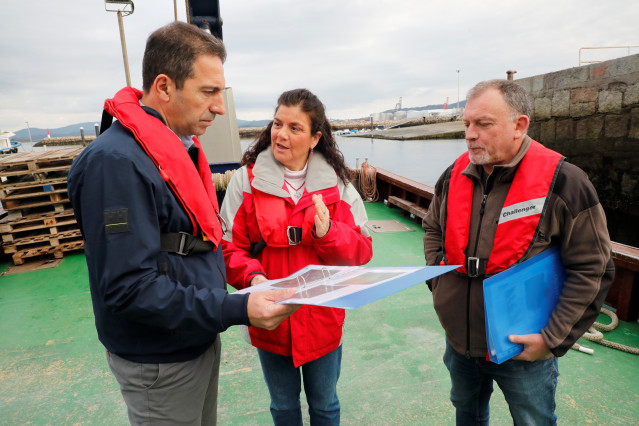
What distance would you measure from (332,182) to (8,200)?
15.9 ft

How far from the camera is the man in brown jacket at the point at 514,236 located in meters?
1.39

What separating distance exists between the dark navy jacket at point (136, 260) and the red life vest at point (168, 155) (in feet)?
0.07

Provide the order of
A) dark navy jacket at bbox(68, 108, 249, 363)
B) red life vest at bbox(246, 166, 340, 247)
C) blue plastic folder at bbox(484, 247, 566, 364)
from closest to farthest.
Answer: dark navy jacket at bbox(68, 108, 249, 363), blue plastic folder at bbox(484, 247, 566, 364), red life vest at bbox(246, 166, 340, 247)

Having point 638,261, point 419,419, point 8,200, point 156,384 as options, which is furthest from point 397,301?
point 8,200

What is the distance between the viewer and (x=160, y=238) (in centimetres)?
110

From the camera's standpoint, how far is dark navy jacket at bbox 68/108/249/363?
0.99m

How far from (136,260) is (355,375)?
1.95 metres

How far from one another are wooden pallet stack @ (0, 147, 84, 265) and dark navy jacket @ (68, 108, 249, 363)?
452 cm

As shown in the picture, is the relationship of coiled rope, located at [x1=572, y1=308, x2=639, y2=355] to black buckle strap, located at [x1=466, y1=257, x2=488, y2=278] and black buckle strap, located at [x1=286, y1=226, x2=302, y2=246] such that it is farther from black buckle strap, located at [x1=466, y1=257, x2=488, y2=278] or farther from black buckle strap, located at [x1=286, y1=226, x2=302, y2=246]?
black buckle strap, located at [x1=286, y1=226, x2=302, y2=246]

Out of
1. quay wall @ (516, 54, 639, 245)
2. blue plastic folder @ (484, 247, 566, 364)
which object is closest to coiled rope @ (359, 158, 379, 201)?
quay wall @ (516, 54, 639, 245)

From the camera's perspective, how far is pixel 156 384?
120 cm

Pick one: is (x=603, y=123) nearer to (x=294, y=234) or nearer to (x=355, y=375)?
(x=355, y=375)

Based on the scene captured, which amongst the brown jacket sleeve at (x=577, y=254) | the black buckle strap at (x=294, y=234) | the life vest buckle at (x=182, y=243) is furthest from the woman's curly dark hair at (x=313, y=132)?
the brown jacket sleeve at (x=577, y=254)

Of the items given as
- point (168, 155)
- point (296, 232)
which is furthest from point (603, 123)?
point (168, 155)
